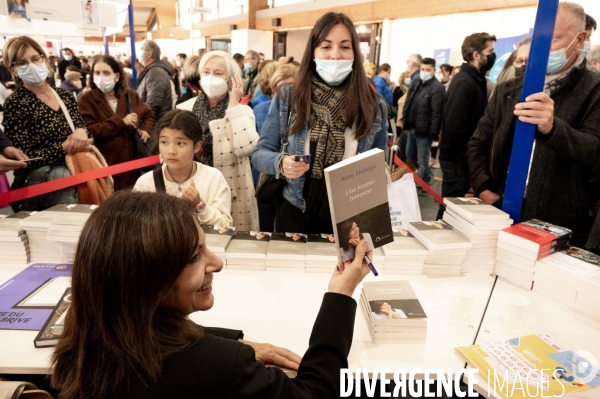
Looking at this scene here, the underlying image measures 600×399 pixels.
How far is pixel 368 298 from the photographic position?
1549mm

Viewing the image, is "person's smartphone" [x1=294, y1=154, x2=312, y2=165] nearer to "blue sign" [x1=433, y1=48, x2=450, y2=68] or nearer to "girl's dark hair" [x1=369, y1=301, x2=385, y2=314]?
"girl's dark hair" [x1=369, y1=301, x2=385, y2=314]

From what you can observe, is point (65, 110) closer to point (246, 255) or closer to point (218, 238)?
point (218, 238)

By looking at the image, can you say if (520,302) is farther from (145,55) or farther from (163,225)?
(145,55)

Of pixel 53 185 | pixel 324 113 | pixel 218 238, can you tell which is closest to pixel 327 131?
pixel 324 113

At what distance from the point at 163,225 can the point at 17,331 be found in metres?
0.88

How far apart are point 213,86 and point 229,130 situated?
0.36 m

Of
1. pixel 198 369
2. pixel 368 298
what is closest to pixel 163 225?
pixel 198 369

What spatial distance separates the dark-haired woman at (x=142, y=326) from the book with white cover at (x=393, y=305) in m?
0.49

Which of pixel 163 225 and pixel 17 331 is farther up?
pixel 163 225

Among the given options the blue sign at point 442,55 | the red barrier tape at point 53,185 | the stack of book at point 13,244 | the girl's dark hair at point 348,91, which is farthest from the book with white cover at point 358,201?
the blue sign at point 442,55

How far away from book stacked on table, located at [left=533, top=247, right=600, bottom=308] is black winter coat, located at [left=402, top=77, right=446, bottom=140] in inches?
151

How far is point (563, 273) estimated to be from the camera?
171 cm

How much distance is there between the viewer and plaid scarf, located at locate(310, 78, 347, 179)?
2.12 metres

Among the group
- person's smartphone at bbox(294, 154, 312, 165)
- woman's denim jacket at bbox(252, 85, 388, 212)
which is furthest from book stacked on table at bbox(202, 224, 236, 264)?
person's smartphone at bbox(294, 154, 312, 165)
